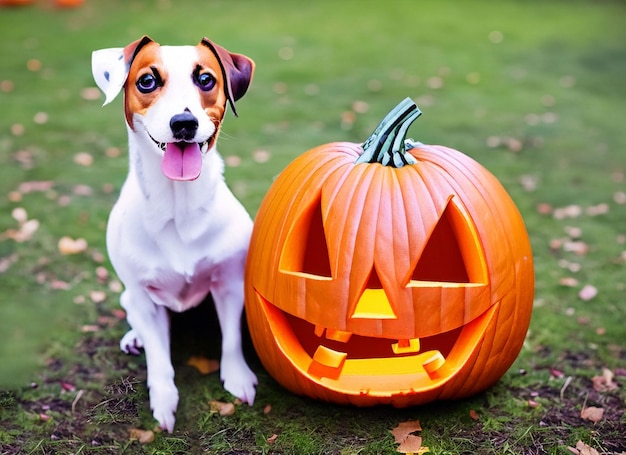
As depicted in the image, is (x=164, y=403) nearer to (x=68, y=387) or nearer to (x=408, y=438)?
(x=68, y=387)

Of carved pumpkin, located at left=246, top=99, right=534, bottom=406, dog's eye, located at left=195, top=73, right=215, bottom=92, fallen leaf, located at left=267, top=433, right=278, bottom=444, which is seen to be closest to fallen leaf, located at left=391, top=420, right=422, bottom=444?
carved pumpkin, located at left=246, top=99, right=534, bottom=406

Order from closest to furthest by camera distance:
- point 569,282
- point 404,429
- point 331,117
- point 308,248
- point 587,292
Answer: point 404,429 → point 308,248 → point 587,292 → point 569,282 → point 331,117

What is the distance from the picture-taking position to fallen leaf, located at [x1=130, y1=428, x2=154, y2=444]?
310 centimetres

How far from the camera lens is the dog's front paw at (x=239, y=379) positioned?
3.33 meters

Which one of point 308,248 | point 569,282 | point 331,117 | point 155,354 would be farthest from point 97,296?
point 331,117

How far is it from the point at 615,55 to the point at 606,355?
6678 millimetres

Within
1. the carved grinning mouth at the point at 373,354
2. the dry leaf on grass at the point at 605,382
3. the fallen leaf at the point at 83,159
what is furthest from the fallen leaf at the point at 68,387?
the fallen leaf at the point at 83,159

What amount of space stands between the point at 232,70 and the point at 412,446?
5.57 ft

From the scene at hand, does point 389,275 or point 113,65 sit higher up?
point 113,65

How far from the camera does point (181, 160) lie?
2912mm

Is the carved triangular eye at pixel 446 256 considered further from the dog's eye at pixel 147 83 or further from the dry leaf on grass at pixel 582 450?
the dog's eye at pixel 147 83

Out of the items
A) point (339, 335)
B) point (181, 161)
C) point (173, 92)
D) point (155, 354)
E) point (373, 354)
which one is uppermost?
point (173, 92)

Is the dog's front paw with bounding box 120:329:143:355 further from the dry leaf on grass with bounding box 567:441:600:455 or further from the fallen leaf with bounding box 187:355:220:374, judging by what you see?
the dry leaf on grass with bounding box 567:441:600:455

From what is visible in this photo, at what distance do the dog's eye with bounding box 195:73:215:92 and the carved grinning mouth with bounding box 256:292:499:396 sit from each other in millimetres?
886
